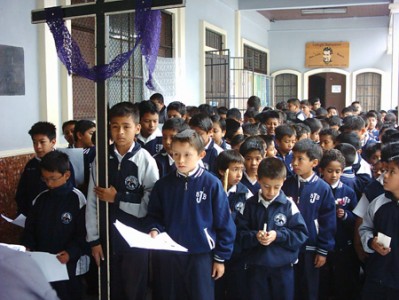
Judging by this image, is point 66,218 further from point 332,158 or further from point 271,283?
point 332,158

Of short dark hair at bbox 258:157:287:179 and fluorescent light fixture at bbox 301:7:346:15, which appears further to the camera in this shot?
fluorescent light fixture at bbox 301:7:346:15

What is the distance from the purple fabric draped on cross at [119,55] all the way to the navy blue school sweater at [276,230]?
95 cm

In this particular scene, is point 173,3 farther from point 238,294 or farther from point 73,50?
point 238,294

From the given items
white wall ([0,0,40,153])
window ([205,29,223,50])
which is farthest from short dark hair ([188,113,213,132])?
window ([205,29,223,50])

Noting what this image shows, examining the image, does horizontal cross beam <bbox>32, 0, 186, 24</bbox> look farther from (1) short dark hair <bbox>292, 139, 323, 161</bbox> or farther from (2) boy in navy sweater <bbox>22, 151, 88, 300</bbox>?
(1) short dark hair <bbox>292, 139, 323, 161</bbox>

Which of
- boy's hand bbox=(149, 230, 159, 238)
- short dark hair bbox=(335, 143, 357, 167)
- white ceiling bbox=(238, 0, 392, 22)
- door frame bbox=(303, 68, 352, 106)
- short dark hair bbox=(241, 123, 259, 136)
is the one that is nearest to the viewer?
boy's hand bbox=(149, 230, 159, 238)

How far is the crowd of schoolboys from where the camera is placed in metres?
2.35

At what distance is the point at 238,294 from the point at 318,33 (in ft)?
42.5

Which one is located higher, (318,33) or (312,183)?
(318,33)

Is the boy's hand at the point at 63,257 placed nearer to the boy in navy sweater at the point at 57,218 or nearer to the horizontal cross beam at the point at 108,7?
the boy in navy sweater at the point at 57,218

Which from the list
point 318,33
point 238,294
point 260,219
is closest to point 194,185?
point 260,219

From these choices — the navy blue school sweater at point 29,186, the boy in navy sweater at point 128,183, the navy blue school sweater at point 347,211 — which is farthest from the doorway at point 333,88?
the boy in navy sweater at point 128,183

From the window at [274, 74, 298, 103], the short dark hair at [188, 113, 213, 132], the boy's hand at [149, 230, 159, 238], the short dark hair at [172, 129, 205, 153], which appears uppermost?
the window at [274, 74, 298, 103]

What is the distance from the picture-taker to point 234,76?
35.4 feet
